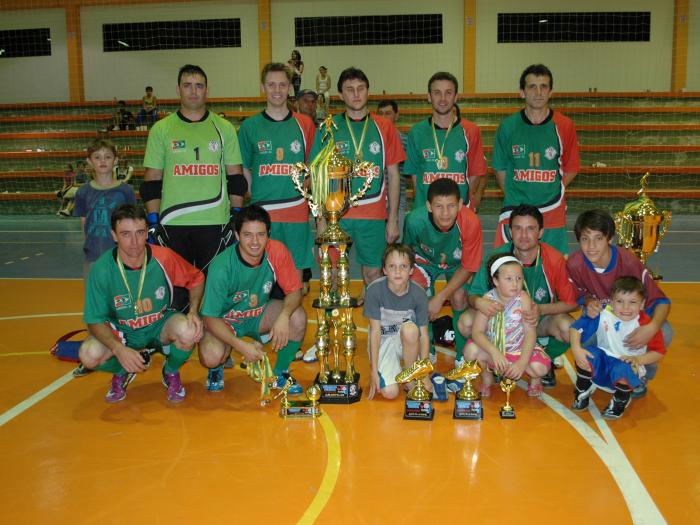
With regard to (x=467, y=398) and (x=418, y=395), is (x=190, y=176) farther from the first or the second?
(x=467, y=398)

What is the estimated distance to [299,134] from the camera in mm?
5305

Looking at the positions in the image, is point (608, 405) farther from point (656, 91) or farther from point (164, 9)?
point (164, 9)

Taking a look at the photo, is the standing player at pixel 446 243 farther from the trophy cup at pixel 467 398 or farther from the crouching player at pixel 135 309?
the crouching player at pixel 135 309

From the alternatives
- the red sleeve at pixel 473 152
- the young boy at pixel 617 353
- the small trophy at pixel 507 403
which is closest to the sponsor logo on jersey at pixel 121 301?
the small trophy at pixel 507 403

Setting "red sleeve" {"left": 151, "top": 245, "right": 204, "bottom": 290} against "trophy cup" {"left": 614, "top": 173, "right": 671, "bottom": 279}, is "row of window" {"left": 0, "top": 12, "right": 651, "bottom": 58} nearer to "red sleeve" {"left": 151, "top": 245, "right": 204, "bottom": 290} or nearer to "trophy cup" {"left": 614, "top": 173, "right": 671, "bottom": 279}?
"trophy cup" {"left": 614, "top": 173, "right": 671, "bottom": 279}

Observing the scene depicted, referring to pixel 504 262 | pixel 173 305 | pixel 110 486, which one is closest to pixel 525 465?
pixel 504 262

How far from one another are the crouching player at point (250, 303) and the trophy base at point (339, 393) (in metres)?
0.30

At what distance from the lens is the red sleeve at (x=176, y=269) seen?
4494 mm

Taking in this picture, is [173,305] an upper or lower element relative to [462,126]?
lower

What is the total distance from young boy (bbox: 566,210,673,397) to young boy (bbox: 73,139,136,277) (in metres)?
A: 3.19

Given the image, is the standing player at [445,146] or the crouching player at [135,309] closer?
the crouching player at [135,309]

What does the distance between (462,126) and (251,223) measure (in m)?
2.19

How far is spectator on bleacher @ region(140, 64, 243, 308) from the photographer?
Result: 498cm

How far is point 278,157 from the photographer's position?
207 inches
